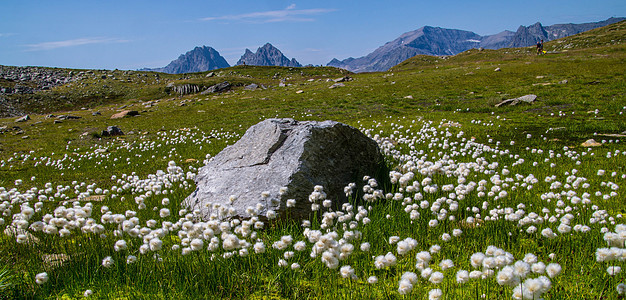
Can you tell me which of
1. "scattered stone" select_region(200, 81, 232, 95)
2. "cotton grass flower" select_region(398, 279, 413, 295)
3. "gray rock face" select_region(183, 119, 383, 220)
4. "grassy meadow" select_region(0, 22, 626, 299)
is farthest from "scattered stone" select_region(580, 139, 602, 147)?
"scattered stone" select_region(200, 81, 232, 95)

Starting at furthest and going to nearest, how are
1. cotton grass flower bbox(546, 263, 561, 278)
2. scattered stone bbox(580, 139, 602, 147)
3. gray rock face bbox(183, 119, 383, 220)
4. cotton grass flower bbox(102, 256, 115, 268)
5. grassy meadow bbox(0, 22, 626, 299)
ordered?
scattered stone bbox(580, 139, 602, 147) → gray rock face bbox(183, 119, 383, 220) → cotton grass flower bbox(102, 256, 115, 268) → grassy meadow bbox(0, 22, 626, 299) → cotton grass flower bbox(546, 263, 561, 278)

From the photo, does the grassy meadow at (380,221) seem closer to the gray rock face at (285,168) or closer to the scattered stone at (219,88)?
the gray rock face at (285,168)

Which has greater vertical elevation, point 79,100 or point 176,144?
point 79,100

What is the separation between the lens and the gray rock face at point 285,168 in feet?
21.6

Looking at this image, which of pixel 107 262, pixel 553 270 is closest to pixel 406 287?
pixel 553 270

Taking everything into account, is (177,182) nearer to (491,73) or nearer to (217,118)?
(217,118)

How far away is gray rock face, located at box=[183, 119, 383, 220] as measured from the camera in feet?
21.6

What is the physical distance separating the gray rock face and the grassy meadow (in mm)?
410

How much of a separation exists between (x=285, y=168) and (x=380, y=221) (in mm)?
2270

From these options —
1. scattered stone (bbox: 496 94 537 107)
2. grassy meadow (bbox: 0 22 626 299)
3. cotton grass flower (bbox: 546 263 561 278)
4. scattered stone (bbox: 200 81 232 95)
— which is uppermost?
scattered stone (bbox: 200 81 232 95)

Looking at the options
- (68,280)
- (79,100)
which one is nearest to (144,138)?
(68,280)

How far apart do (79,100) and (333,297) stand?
73672 millimetres

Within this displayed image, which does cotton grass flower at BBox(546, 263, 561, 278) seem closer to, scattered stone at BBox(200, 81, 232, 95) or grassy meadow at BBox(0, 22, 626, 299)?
grassy meadow at BBox(0, 22, 626, 299)

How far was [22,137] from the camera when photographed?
24.5 metres
